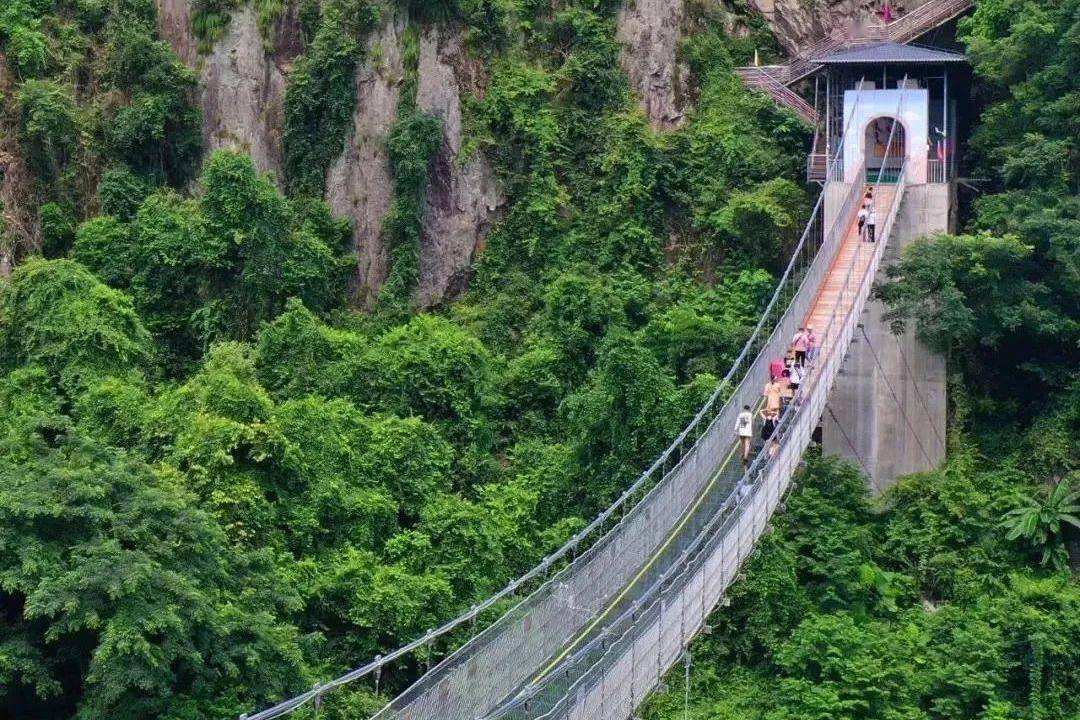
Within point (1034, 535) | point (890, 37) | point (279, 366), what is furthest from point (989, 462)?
point (279, 366)

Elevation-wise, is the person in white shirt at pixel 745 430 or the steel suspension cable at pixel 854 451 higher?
the person in white shirt at pixel 745 430

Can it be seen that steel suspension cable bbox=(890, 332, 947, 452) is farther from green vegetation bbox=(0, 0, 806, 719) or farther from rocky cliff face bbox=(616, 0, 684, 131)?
rocky cliff face bbox=(616, 0, 684, 131)

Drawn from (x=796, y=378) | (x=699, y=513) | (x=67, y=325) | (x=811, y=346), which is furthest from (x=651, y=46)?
(x=699, y=513)

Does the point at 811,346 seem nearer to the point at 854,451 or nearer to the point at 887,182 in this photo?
the point at 854,451

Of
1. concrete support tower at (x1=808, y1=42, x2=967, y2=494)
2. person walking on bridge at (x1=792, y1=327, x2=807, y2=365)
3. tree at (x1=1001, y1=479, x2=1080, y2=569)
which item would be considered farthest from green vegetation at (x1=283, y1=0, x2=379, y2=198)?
tree at (x1=1001, y1=479, x2=1080, y2=569)

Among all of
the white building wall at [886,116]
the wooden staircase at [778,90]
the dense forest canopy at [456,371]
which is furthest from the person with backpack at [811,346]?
the wooden staircase at [778,90]

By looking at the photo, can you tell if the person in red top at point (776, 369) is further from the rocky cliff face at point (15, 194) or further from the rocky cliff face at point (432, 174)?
the rocky cliff face at point (15, 194)
